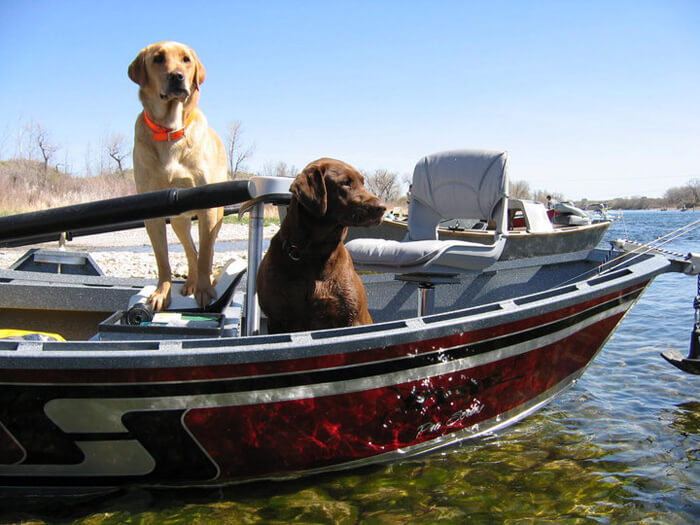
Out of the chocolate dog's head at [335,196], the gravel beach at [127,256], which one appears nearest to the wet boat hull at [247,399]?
the chocolate dog's head at [335,196]

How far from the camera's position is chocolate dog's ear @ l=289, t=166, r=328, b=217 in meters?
3.09

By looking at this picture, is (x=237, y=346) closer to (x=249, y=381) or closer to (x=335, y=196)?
(x=249, y=381)

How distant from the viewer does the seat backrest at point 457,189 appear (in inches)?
208

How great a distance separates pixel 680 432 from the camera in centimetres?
444

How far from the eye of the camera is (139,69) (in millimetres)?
3555

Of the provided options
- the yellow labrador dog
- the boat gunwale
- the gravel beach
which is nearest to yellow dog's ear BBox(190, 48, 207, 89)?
the yellow labrador dog

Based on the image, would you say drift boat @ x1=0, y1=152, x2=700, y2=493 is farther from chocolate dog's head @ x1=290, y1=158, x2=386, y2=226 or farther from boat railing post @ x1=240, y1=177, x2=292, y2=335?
chocolate dog's head @ x1=290, y1=158, x2=386, y2=226

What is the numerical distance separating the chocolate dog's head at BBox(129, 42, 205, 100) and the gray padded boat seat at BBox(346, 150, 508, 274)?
6.44 ft

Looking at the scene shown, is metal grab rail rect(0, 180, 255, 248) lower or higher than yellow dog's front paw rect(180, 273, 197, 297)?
higher

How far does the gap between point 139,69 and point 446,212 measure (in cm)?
319

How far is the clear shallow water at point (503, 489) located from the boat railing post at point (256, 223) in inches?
39.0

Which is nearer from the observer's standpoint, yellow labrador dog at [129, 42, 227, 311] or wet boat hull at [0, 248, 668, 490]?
wet boat hull at [0, 248, 668, 490]

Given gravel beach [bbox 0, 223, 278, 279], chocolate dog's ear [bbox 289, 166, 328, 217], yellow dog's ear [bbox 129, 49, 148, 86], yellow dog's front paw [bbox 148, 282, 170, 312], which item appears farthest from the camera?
gravel beach [bbox 0, 223, 278, 279]

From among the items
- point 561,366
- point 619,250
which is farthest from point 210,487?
point 619,250
